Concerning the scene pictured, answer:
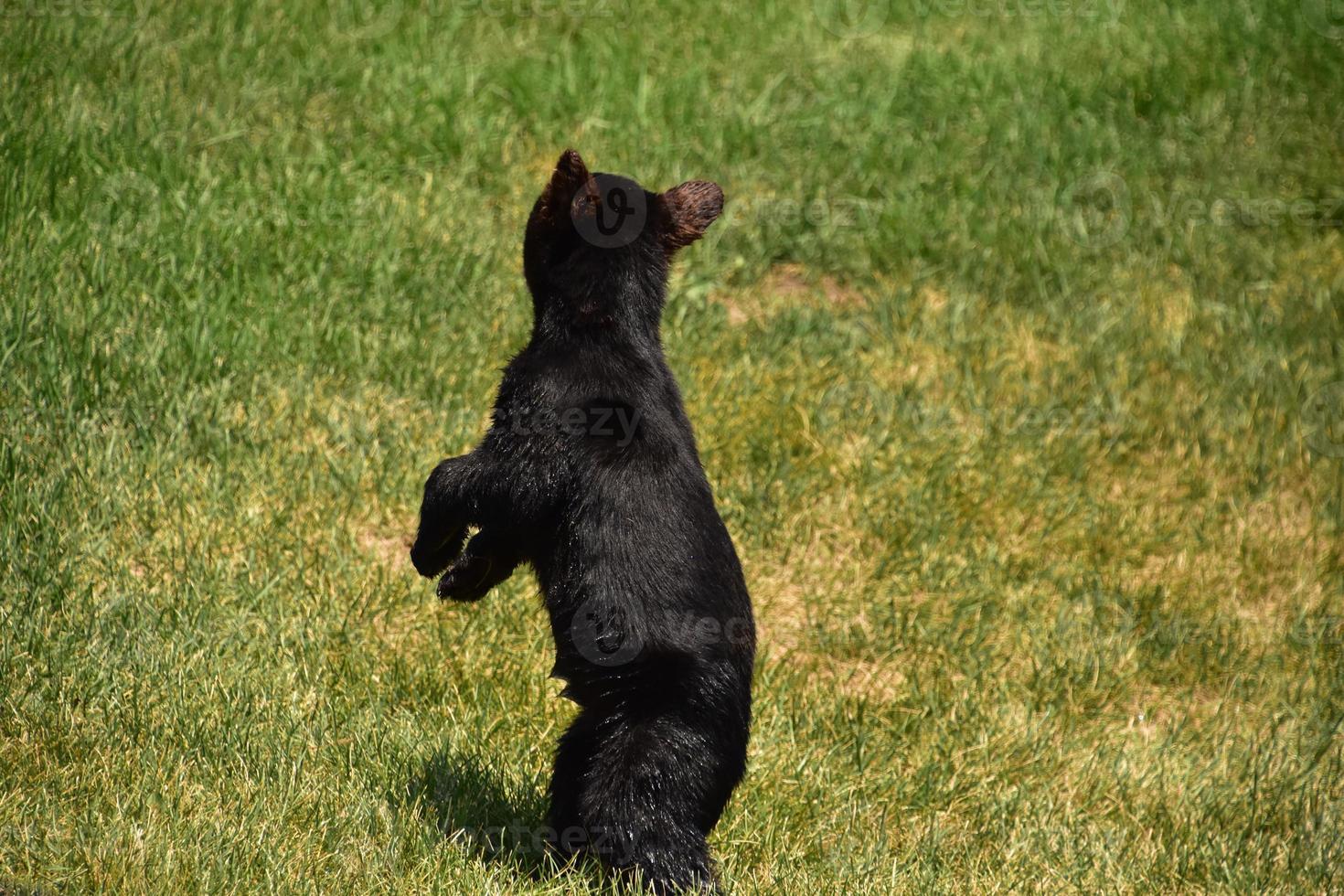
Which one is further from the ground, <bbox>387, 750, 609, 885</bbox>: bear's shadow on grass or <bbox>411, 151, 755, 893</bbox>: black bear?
<bbox>411, 151, 755, 893</bbox>: black bear

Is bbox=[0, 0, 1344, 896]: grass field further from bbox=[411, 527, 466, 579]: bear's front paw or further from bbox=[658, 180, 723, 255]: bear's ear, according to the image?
bbox=[658, 180, 723, 255]: bear's ear

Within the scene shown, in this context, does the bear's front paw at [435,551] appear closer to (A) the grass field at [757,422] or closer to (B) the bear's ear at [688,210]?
(A) the grass field at [757,422]

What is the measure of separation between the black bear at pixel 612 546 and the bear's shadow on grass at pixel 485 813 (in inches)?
6.6

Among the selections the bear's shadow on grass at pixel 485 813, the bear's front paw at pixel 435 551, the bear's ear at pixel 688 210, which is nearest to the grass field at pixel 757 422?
the bear's shadow on grass at pixel 485 813

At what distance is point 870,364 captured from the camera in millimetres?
7258

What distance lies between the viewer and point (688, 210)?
430 centimetres

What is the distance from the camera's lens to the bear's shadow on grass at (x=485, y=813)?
4113mm

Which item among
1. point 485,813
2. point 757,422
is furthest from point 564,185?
point 757,422

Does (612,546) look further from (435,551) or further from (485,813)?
(485,813)

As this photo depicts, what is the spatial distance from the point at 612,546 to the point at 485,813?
106cm

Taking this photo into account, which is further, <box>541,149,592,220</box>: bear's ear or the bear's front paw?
the bear's front paw

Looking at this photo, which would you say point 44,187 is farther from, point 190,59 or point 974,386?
point 974,386

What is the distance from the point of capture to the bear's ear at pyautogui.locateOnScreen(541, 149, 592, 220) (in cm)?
396

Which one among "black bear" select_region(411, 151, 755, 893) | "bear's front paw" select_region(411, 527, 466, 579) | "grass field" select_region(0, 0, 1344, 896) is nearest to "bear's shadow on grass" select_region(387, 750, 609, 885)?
"grass field" select_region(0, 0, 1344, 896)
